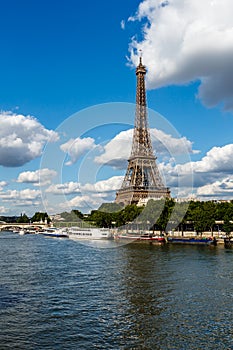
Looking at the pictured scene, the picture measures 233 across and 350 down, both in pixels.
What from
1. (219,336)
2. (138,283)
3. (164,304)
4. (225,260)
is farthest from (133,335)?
(225,260)

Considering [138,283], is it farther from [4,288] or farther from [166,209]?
[166,209]

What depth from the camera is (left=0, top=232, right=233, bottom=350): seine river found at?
48.0ft

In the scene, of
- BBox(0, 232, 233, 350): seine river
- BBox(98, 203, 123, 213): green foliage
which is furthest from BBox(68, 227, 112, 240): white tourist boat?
BBox(0, 232, 233, 350): seine river

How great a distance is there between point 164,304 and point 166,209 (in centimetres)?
5108

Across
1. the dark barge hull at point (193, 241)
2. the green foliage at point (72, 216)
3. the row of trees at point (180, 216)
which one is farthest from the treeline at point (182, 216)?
the green foliage at point (72, 216)

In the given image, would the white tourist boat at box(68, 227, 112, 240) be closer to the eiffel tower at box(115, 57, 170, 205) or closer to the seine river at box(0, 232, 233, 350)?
the eiffel tower at box(115, 57, 170, 205)

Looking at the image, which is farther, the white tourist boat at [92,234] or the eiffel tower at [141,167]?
the eiffel tower at [141,167]

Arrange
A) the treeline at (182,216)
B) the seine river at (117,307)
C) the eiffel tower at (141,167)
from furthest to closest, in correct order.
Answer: the eiffel tower at (141,167)
the treeline at (182,216)
the seine river at (117,307)

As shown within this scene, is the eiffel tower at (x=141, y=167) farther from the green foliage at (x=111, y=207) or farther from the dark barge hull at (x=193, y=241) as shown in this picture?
the dark barge hull at (x=193, y=241)

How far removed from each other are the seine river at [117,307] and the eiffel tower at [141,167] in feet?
204

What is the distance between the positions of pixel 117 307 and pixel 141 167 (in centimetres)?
7871

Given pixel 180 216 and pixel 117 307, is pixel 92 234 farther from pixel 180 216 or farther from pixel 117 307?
pixel 117 307

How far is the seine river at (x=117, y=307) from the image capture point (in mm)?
14633

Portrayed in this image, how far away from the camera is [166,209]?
2763 inches
